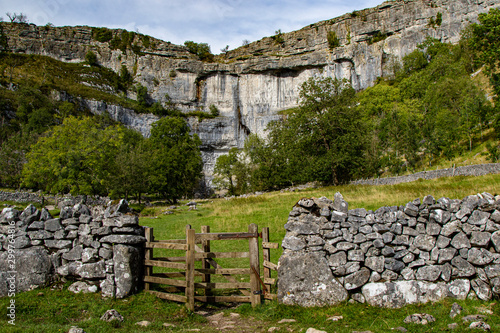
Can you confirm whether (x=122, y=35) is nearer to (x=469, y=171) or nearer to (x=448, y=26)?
(x=448, y=26)

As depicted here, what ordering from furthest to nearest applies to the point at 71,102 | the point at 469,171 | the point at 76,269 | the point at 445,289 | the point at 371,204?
the point at 71,102
the point at 469,171
the point at 371,204
the point at 76,269
the point at 445,289

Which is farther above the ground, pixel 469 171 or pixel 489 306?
pixel 469 171

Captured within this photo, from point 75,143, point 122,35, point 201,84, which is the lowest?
point 75,143

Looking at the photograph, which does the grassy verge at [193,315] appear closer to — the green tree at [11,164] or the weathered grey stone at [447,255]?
the weathered grey stone at [447,255]

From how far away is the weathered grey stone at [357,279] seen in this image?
7.98 metres

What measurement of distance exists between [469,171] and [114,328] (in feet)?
96.6

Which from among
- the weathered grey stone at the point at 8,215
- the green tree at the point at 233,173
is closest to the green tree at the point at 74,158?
the weathered grey stone at the point at 8,215

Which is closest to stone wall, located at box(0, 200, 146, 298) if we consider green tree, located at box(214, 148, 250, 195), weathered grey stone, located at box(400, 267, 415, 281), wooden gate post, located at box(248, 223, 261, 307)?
wooden gate post, located at box(248, 223, 261, 307)

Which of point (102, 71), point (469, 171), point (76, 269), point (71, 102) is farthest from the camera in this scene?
point (102, 71)

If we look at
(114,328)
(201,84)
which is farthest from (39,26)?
(114,328)

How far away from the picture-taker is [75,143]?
3253cm

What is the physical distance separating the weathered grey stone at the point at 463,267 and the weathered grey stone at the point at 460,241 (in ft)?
0.94

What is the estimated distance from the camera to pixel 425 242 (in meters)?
7.83

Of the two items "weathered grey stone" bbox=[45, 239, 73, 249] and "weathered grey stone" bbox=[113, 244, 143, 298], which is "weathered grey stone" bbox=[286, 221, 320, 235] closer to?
"weathered grey stone" bbox=[113, 244, 143, 298]
